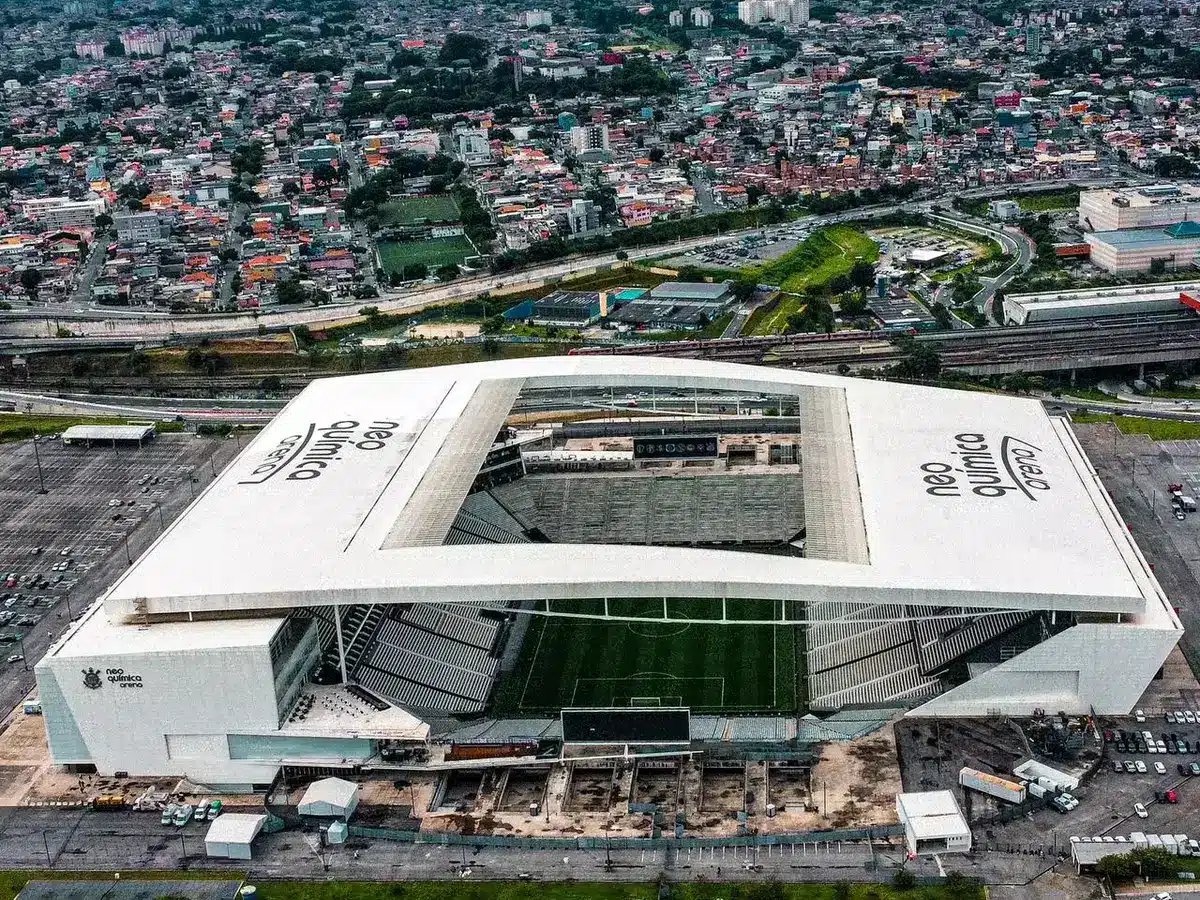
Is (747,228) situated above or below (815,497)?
below

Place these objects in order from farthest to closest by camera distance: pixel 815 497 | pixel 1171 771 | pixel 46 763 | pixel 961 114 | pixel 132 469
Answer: pixel 961 114 < pixel 132 469 < pixel 815 497 < pixel 46 763 < pixel 1171 771

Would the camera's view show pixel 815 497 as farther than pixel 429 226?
No

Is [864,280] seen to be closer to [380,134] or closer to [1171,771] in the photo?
[1171,771]

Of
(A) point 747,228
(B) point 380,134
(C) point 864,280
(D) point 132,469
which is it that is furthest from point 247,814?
(B) point 380,134

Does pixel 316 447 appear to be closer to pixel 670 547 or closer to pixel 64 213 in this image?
pixel 670 547

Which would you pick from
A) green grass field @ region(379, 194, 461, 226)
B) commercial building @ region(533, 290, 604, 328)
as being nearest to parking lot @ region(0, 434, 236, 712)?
commercial building @ region(533, 290, 604, 328)

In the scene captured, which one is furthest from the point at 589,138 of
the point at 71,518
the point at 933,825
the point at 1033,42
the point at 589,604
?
the point at 933,825

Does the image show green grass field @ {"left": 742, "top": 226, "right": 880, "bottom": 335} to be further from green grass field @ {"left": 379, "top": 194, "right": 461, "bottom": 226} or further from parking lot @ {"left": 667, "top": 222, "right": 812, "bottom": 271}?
green grass field @ {"left": 379, "top": 194, "right": 461, "bottom": 226}

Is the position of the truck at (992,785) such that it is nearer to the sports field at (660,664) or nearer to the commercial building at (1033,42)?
the sports field at (660,664)

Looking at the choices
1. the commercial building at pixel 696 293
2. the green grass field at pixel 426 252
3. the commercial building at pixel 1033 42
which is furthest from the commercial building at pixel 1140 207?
the commercial building at pixel 1033 42
